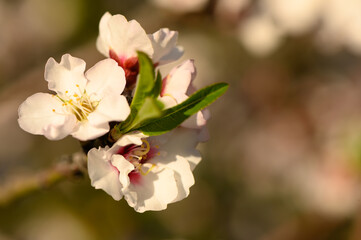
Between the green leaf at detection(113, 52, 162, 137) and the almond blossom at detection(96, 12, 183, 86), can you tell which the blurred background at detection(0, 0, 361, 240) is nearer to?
the almond blossom at detection(96, 12, 183, 86)

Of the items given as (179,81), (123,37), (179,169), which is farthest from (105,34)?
(179,169)

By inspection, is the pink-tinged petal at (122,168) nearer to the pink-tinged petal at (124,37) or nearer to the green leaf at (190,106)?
the green leaf at (190,106)

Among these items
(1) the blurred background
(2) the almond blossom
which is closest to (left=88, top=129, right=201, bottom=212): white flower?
(2) the almond blossom

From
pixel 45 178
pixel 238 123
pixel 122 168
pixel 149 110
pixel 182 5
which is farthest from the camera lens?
pixel 238 123

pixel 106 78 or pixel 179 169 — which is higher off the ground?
pixel 106 78

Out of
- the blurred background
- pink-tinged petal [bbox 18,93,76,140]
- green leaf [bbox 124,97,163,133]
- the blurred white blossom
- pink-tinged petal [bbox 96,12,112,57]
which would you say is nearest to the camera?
green leaf [bbox 124,97,163,133]

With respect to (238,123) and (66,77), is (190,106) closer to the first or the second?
(66,77)
